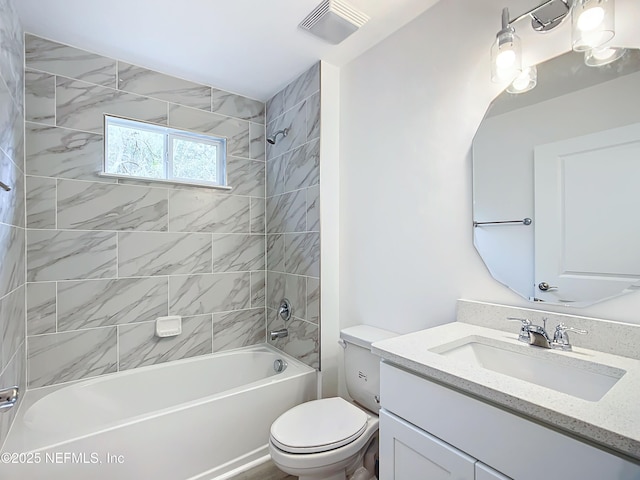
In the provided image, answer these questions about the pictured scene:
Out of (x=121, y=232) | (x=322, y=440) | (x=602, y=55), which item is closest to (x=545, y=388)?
(x=322, y=440)

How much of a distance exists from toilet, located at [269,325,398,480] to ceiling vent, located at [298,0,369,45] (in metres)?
1.70

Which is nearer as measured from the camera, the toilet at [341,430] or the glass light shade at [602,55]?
the glass light shade at [602,55]

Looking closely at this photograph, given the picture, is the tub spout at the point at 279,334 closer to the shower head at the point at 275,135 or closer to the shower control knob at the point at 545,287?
the shower head at the point at 275,135

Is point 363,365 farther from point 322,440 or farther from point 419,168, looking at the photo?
point 419,168

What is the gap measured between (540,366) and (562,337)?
13 cm

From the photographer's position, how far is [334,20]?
1674 mm

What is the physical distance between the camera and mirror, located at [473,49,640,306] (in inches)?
42.0

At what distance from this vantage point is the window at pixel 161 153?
2168 millimetres

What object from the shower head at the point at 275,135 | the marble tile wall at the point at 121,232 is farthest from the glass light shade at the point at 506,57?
the marble tile wall at the point at 121,232

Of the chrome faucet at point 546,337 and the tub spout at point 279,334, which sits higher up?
the chrome faucet at point 546,337

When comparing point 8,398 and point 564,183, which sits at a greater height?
point 564,183

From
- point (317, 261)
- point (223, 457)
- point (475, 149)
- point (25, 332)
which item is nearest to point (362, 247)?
point (317, 261)

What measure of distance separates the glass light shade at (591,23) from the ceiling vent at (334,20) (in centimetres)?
96

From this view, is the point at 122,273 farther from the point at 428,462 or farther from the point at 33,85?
the point at 428,462
